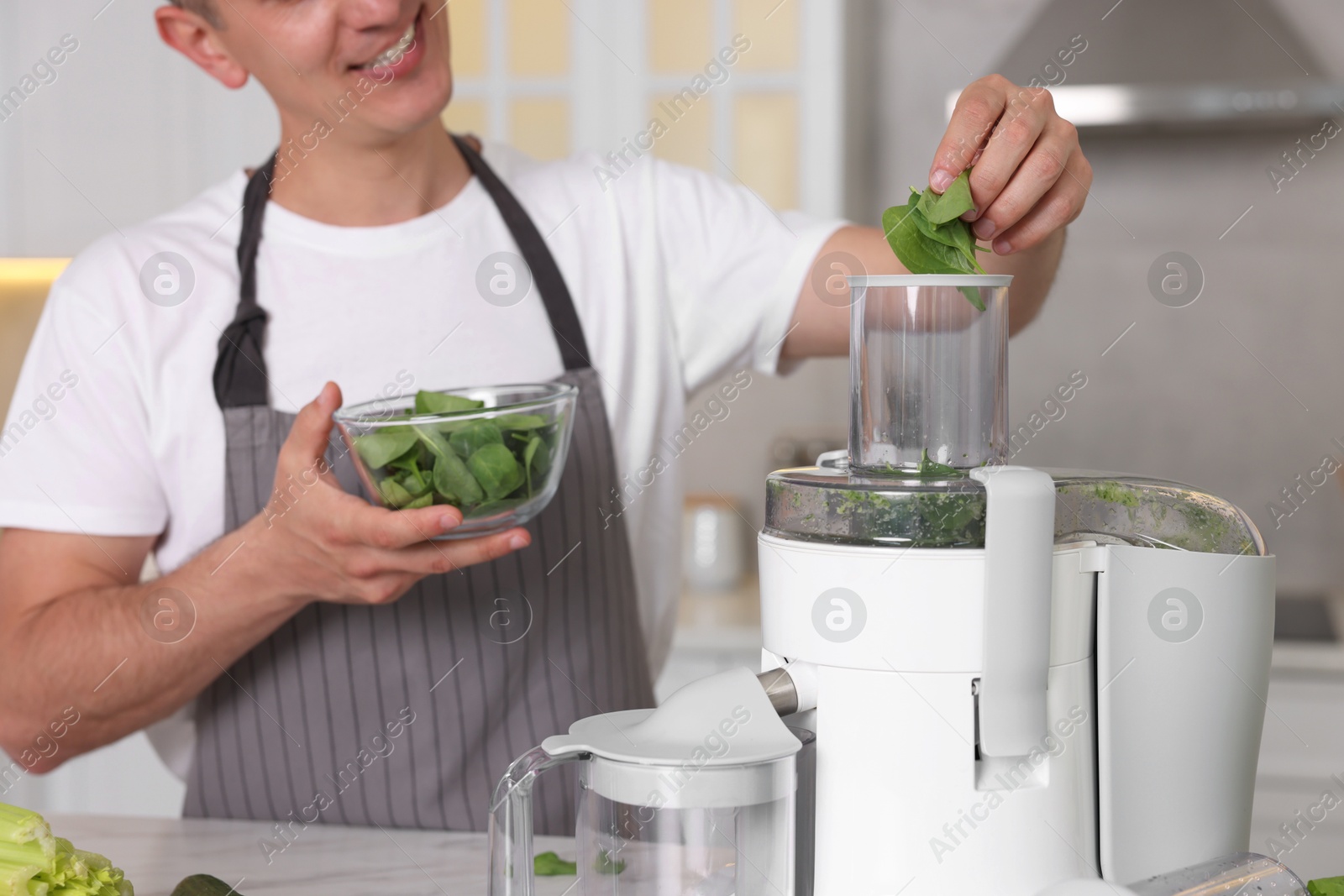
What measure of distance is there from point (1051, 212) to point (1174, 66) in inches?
63.4

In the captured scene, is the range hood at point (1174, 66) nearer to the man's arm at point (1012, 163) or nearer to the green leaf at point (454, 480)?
the man's arm at point (1012, 163)

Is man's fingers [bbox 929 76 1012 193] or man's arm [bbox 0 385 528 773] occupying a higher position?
man's fingers [bbox 929 76 1012 193]

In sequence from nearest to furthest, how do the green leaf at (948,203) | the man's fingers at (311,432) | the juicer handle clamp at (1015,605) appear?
1. the juicer handle clamp at (1015,605)
2. the green leaf at (948,203)
3. the man's fingers at (311,432)

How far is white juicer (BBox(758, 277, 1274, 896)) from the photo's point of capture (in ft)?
1.85

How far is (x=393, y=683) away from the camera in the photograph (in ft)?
3.51

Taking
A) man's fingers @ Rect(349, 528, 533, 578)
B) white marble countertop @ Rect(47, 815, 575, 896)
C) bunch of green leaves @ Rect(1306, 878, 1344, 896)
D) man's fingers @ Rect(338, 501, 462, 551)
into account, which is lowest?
white marble countertop @ Rect(47, 815, 575, 896)

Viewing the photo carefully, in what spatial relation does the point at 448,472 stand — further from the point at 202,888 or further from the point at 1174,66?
the point at 1174,66

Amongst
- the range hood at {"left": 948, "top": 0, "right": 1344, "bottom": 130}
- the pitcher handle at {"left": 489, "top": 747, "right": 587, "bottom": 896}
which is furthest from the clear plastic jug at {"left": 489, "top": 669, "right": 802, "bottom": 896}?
the range hood at {"left": 948, "top": 0, "right": 1344, "bottom": 130}

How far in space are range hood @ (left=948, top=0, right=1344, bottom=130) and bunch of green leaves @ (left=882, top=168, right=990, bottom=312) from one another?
1.35m

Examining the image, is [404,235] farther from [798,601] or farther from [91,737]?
[798,601]

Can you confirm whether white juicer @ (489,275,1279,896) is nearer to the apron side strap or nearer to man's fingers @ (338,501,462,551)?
man's fingers @ (338,501,462,551)

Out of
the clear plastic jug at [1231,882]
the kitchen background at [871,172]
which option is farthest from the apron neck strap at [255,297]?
the kitchen background at [871,172]

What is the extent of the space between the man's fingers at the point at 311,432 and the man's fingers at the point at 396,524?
5 centimetres

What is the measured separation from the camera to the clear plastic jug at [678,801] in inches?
21.9
